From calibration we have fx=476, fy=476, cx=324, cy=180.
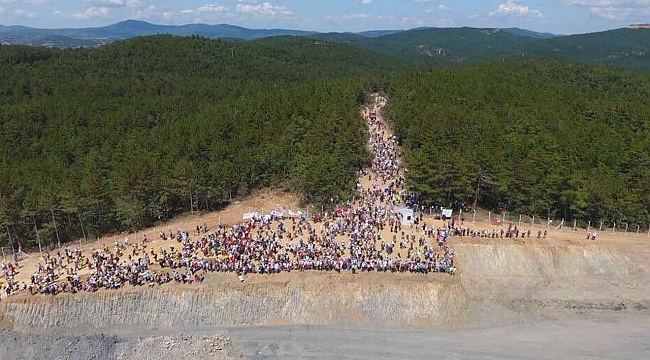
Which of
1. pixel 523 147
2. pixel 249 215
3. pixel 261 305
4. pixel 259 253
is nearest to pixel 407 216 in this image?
pixel 259 253

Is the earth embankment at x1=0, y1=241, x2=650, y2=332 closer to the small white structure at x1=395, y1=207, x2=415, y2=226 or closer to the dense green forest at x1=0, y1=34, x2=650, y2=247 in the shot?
the small white structure at x1=395, y1=207, x2=415, y2=226

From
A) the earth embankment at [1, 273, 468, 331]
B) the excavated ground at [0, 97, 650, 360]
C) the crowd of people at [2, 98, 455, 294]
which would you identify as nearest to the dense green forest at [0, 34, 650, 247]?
the crowd of people at [2, 98, 455, 294]

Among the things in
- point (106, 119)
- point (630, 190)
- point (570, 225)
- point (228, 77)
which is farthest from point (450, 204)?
point (228, 77)

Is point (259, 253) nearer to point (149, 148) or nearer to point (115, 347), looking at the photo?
point (115, 347)

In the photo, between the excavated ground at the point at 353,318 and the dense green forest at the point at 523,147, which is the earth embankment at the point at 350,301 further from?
the dense green forest at the point at 523,147

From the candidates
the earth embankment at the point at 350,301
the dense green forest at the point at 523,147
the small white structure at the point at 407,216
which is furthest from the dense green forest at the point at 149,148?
the earth embankment at the point at 350,301

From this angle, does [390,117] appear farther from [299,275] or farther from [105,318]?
[105,318]
